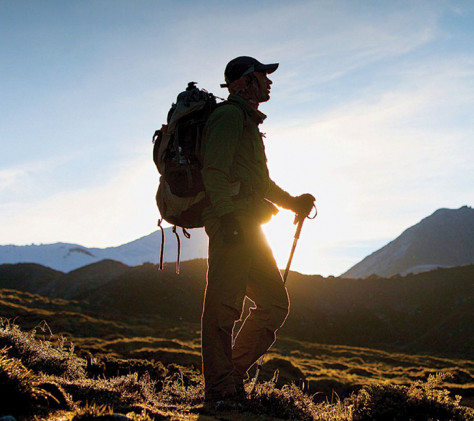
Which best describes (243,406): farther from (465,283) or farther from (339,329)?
(465,283)

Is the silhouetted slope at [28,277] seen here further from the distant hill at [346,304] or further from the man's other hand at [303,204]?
the man's other hand at [303,204]

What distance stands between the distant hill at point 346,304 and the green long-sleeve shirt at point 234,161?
101 ft

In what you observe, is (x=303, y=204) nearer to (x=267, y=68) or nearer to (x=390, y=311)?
(x=267, y=68)

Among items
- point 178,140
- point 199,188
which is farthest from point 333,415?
point 178,140

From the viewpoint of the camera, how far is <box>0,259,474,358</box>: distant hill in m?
36.7

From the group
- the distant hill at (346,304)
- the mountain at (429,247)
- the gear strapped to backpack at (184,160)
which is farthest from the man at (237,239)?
the mountain at (429,247)

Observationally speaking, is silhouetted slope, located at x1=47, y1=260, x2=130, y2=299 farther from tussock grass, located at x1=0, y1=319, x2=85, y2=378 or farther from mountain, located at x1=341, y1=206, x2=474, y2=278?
mountain, located at x1=341, y1=206, x2=474, y2=278

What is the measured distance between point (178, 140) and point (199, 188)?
44 cm

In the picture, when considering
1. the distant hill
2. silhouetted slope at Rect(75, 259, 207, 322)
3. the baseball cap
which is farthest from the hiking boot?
silhouetted slope at Rect(75, 259, 207, 322)

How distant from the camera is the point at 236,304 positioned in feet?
11.8

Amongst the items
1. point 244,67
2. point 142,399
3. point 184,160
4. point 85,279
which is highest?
point 244,67

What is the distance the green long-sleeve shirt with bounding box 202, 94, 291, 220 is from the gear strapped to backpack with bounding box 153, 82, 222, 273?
4.0 inches

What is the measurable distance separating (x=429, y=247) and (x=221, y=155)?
146m

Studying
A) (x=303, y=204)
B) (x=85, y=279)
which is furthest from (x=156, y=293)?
(x=303, y=204)
